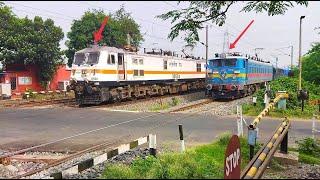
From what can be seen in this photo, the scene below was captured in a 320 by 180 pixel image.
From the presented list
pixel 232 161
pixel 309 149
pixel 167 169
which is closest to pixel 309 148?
pixel 309 149

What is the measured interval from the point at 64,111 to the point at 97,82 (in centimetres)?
329

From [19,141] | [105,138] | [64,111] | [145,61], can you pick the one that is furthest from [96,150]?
[145,61]

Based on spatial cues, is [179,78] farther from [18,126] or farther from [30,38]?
[18,126]

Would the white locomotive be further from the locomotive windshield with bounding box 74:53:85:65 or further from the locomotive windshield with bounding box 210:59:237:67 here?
the locomotive windshield with bounding box 210:59:237:67

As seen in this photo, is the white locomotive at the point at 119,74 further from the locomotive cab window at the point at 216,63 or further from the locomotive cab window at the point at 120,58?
the locomotive cab window at the point at 216,63

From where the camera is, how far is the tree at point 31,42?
123 feet

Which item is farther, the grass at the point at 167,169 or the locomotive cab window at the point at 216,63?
the locomotive cab window at the point at 216,63

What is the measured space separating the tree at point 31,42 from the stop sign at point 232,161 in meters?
34.1

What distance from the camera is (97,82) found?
23.9 meters

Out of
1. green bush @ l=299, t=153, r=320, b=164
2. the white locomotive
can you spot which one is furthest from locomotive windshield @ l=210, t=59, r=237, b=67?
green bush @ l=299, t=153, r=320, b=164

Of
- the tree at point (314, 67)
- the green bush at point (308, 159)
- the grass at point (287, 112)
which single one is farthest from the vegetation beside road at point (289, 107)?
the green bush at point (308, 159)

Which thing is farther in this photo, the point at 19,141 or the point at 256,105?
the point at 256,105

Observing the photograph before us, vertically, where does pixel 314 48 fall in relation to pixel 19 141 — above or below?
above

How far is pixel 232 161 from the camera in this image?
566 centimetres
